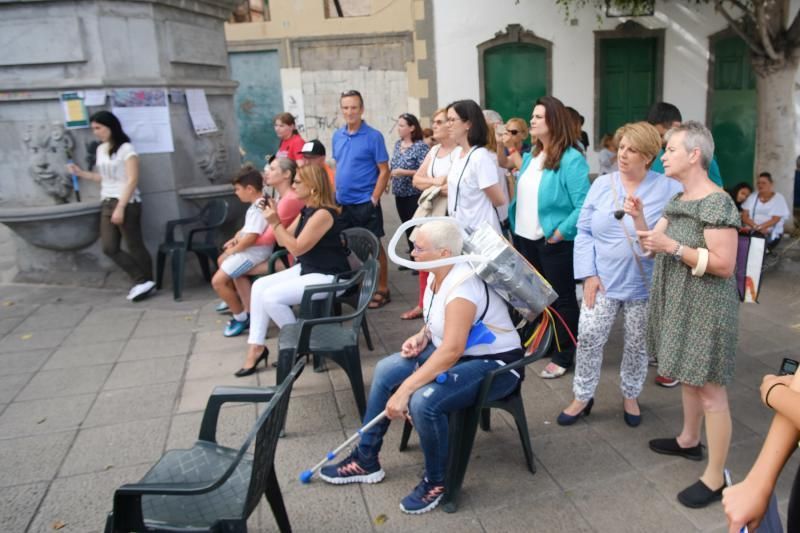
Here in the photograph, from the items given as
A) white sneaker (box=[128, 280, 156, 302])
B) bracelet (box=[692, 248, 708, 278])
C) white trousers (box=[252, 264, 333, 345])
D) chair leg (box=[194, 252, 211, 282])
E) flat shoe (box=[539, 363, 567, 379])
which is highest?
bracelet (box=[692, 248, 708, 278])

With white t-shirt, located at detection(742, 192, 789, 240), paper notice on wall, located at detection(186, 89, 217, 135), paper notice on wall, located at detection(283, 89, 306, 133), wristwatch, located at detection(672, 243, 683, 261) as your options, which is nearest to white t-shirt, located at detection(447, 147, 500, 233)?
wristwatch, located at detection(672, 243, 683, 261)

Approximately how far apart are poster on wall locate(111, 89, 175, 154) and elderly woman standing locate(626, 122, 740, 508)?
511 centimetres

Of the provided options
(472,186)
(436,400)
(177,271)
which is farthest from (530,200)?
(177,271)

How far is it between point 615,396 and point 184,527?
2.67m

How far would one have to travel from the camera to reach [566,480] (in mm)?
3131

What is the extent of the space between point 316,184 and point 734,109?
10465 millimetres

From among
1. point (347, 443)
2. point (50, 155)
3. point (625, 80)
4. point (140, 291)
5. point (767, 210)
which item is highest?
point (625, 80)

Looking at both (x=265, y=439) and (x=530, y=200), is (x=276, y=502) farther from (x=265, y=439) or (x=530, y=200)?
(x=530, y=200)

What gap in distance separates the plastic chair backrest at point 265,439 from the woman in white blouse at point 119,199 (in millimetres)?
4379

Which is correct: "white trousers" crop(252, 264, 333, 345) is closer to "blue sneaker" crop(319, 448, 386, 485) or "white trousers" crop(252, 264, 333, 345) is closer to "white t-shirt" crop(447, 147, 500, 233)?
"white t-shirt" crop(447, 147, 500, 233)

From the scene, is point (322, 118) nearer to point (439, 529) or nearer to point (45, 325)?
point (45, 325)

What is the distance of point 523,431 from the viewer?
125 inches

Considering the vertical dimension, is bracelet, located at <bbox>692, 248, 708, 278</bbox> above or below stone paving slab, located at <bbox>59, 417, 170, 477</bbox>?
above

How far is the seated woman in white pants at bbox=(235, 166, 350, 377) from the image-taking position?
14.2 feet
